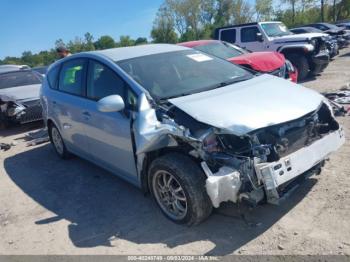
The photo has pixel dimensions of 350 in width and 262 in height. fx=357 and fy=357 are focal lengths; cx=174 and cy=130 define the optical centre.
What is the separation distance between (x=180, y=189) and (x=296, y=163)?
1.11 meters

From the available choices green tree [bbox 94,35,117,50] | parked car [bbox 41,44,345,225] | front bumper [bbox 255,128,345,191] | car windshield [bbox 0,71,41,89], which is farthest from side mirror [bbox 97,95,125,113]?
green tree [bbox 94,35,117,50]

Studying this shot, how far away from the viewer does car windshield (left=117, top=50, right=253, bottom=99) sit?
13.2ft

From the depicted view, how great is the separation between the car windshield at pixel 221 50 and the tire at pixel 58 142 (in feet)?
14.7

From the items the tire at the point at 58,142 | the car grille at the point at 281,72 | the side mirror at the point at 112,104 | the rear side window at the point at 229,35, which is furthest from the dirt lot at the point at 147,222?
the rear side window at the point at 229,35

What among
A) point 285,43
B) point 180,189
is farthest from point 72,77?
point 285,43

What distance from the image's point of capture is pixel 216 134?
129 inches

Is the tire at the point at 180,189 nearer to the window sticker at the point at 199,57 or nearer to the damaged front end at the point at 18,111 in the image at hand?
the window sticker at the point at 199,57

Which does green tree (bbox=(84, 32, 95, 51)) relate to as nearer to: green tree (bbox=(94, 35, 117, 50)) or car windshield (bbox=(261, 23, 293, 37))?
green tree (bbox=(94, 35, 117, 50))

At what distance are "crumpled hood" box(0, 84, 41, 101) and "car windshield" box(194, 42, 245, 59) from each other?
445 cm

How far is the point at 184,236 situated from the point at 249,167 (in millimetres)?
966

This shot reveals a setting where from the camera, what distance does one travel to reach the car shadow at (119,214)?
3.40 m

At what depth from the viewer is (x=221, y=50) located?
944cm

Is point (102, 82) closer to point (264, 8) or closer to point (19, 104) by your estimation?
point (19, 104)

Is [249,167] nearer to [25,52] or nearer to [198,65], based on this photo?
[198,65]
